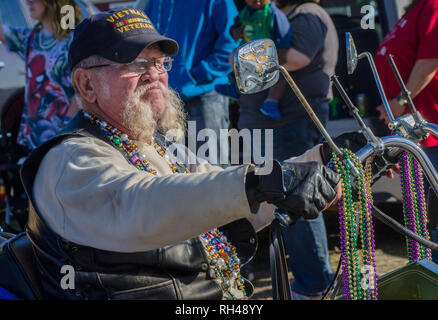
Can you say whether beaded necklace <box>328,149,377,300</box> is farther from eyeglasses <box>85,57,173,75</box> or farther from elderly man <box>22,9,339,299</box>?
eyeglasses <box>85,57,173,75</box>

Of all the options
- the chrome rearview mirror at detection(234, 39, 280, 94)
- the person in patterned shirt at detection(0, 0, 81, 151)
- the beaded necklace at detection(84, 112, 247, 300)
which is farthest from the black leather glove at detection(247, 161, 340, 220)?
the person in patterned shirt at detection(0, 0, 81, 151)

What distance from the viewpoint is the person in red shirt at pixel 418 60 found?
9.96ft

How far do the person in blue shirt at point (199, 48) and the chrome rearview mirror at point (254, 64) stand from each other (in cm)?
181

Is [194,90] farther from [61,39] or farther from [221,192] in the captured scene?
[221,192]

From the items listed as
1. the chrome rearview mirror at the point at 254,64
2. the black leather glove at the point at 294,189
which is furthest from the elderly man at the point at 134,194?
the chrome rearview mirror at the point at 254,64

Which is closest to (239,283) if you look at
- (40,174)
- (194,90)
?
(40,174)

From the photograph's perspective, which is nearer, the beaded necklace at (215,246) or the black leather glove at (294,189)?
the black leather glove at (294,189)

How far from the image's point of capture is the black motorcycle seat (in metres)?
1.80

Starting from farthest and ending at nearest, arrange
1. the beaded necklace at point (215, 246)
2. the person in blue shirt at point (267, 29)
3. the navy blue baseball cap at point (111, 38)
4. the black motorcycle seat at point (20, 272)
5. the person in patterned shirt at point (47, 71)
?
the person in patterned shirt at point (47, 71) < the person in blue shirt at point (267, 29) < the navy blue baseball cap at point (111, 38) < the beaded necklace at point (215, 246) < the black motorcycle seat at point (20, 272)

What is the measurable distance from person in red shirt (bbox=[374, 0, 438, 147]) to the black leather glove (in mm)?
1629

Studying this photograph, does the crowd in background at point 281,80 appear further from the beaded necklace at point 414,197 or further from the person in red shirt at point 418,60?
the beaded necklace at point 414,197
